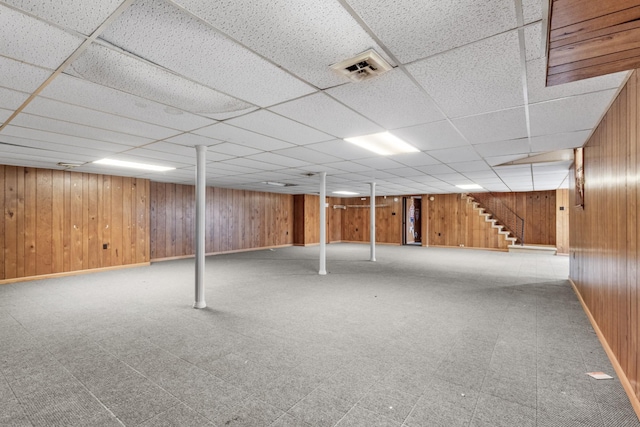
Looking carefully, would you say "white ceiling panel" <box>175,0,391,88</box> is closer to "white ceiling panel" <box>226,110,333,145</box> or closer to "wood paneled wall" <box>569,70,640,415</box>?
"white ceiling panel" <box>226,110,333,145</box>

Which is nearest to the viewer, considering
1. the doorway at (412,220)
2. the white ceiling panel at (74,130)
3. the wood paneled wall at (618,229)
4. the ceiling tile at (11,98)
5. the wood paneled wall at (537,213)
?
the wood paneled wall at (618,229)

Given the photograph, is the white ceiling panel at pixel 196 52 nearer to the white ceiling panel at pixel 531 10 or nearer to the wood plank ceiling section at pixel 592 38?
the white ceiling panel at pixel 531 10

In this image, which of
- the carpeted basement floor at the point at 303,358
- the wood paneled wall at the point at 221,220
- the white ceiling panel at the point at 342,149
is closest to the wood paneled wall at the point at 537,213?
the carpeted basement floor at the point at 303,358

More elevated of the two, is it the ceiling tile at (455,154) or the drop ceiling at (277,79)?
the drop ceiling at (277,79)

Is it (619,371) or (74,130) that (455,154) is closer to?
(619,371)

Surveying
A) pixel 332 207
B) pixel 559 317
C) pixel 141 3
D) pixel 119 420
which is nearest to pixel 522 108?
pixel 559 317

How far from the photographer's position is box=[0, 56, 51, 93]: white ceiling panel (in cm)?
199

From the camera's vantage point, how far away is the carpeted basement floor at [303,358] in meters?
1.96

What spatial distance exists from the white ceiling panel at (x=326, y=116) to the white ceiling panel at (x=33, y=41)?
4.92 ft

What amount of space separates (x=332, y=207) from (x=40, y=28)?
13.5 m

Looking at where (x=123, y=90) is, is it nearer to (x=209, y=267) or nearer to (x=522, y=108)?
(x=522, y=108)

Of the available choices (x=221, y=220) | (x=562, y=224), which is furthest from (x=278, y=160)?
(x=562, y=224)

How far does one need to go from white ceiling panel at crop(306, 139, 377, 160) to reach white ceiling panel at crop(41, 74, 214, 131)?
1.60 metres

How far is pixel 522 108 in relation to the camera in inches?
111
